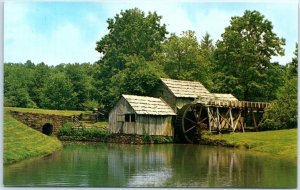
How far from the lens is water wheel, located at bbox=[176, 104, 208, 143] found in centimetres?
2912

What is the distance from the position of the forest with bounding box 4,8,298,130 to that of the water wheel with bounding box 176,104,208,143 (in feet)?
4.21

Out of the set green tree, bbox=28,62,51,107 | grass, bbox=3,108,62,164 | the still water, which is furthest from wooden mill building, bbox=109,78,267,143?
green tree, bbox=28,62,51,107

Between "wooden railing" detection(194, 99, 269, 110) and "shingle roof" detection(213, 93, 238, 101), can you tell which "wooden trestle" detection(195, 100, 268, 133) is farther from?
"shingle roof" detection(213, 93, 238, 101)

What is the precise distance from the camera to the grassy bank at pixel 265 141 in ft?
73.7

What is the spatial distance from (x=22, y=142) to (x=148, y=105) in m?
7.70

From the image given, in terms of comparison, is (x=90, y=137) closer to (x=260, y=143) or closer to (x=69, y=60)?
(x=69, y=60)

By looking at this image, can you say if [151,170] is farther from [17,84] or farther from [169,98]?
[169,98]

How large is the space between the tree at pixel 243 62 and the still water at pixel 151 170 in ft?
16.0

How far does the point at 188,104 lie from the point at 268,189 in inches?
436

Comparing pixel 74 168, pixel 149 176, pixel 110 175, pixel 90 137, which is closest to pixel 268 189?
pixel 149 176

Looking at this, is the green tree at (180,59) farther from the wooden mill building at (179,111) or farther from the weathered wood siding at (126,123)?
the weathered wood siding at (126,123)

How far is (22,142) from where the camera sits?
71.7 feet

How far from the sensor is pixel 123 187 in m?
18.8

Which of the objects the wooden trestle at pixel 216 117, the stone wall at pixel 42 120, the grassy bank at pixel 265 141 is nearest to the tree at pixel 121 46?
the stone wall at pixel 42 120
